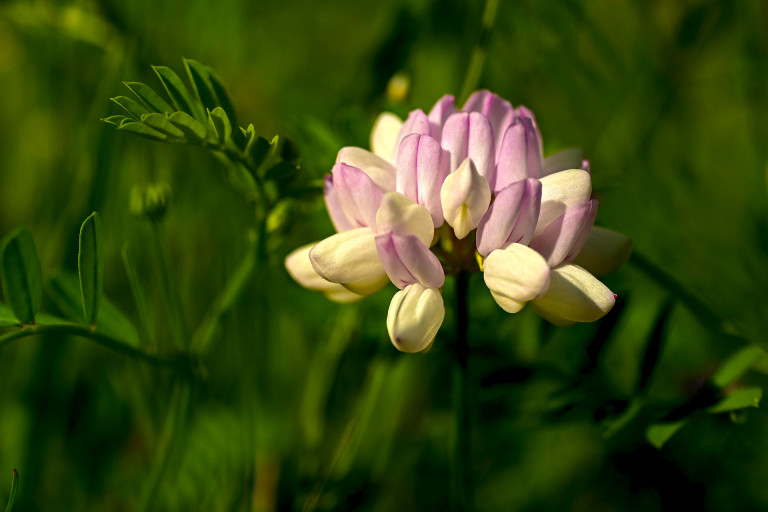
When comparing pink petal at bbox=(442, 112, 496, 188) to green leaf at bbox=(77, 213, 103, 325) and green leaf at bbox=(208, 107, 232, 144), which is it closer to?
green leaf at bbox=(208, 107, 232, 144)

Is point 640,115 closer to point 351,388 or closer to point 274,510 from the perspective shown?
point 351,388

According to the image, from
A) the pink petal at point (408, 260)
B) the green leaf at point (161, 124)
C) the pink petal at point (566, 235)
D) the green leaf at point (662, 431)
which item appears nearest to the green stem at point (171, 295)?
the green leaf at point (161, 124)

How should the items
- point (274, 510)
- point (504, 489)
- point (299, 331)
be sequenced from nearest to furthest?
point (274, 510), point (504, 489), point (299, 331)

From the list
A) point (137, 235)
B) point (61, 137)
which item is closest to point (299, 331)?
point (137, 235)

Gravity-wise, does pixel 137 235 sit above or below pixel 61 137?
below

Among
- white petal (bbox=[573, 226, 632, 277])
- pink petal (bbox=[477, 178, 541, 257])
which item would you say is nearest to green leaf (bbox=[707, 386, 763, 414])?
white petal (bbox=[573, 226, 632, 277])

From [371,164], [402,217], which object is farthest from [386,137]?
[402,217]
